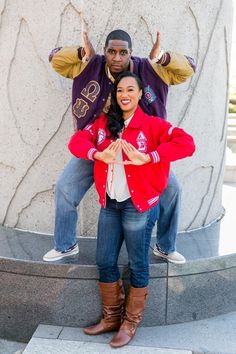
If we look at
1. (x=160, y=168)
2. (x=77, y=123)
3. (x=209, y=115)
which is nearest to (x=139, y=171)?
(x=160, y=168)

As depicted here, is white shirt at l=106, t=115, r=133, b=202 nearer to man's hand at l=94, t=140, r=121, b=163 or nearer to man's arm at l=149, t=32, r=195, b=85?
man's hand at l=94, t=140, r=121, b=163

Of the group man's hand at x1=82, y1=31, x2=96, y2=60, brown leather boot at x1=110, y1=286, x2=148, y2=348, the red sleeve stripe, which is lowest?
brown leather boot at x1=110, y1=286, x2=148, y2=348

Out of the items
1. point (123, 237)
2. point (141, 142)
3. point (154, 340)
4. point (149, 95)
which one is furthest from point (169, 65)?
point (154, 340)

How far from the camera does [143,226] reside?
115 inches

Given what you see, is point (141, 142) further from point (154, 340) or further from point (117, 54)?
point (154, 340)

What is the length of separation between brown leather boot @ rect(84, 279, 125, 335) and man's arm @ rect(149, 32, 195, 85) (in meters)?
1.33

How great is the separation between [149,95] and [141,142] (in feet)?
1.37

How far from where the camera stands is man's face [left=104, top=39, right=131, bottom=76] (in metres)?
2.94

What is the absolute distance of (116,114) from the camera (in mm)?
2891

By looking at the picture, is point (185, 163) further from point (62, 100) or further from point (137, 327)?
point (137, 327)

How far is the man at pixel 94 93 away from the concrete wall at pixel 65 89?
1.72 ft

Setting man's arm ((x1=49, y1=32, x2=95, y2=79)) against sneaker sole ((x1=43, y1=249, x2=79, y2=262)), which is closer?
man's arm ((x1=49, y1=32, x2=95, y2=79))

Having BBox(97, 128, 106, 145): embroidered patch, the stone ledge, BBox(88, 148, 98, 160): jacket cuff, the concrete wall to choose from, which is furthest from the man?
the concrete wall

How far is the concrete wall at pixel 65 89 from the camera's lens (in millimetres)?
3629
